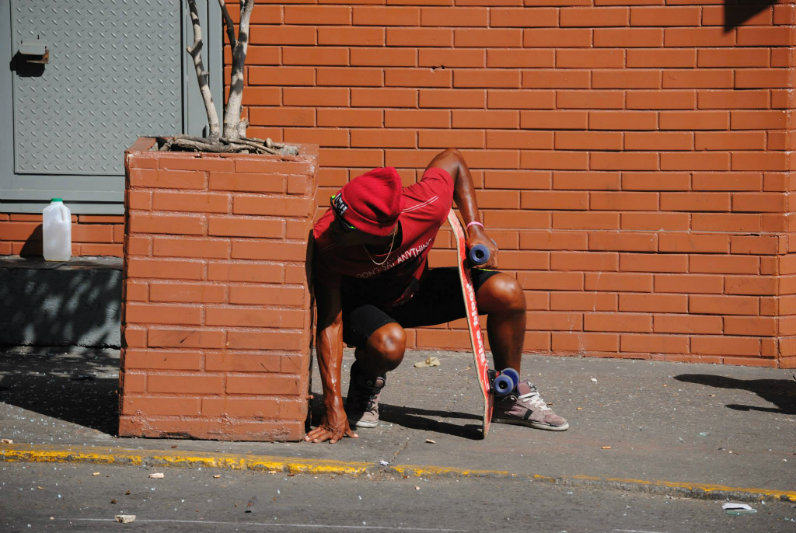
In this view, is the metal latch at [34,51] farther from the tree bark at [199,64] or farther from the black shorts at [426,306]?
the black shorts at [426,306]

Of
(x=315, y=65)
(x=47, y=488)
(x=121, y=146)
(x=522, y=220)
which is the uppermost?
(x=315, y=65)

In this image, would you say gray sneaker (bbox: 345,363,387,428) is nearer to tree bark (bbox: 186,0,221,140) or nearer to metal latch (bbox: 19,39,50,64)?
tree bark (bbox: 186,0,221,140)

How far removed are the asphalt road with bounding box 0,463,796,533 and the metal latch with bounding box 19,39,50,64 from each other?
11.1ft

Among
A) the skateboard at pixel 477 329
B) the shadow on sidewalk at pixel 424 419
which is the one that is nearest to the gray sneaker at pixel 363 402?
the shadow on sidewalk at pixel 424 419

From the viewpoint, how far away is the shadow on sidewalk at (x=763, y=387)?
562 cm

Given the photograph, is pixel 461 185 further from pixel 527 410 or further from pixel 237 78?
pixel 237 78

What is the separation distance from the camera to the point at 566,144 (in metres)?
6.63

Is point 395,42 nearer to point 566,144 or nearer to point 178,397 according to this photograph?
point 566,144

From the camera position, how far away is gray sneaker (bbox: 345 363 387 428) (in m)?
5.05

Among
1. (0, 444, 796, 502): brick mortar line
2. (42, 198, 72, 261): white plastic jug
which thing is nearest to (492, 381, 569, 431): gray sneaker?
(0, 444, 796, 502): brick mortar line

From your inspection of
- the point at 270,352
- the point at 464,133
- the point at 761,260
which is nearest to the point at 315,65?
the point at 464,133

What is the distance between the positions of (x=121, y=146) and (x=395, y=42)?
6.52 feet

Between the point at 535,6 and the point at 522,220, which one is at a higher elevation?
the point at 535,6

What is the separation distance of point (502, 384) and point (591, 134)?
2.38 metres
